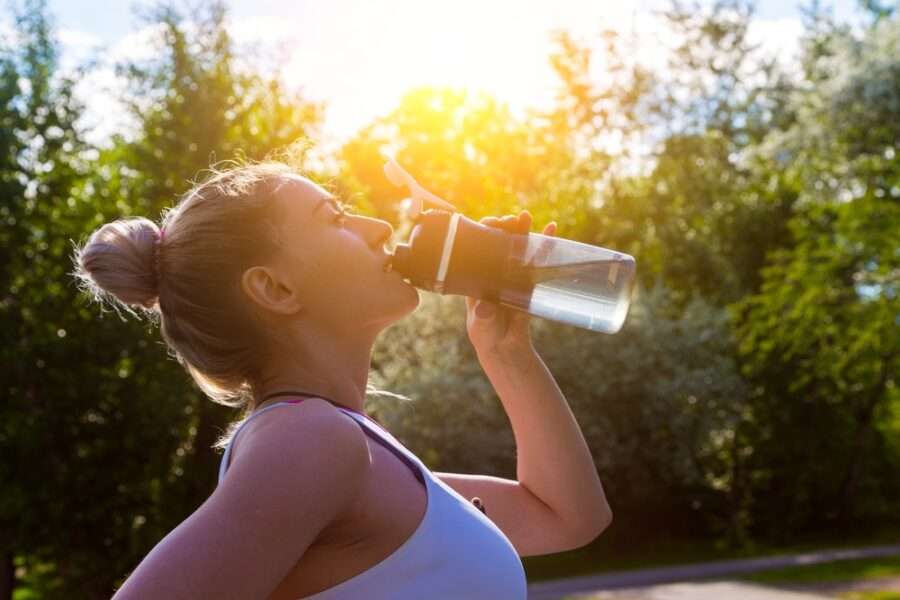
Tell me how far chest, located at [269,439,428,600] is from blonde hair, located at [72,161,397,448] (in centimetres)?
30

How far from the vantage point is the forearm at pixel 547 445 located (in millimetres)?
2209

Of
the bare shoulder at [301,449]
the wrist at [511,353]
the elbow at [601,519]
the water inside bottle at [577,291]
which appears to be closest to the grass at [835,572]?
the water inside bottle at [577,291]

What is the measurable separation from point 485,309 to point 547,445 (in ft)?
0.91

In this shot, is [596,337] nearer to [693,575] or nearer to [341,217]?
[693,575]

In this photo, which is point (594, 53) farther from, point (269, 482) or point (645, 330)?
point (269, 482)

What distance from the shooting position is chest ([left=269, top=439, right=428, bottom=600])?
58.6 inches

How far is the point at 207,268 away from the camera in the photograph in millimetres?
1756

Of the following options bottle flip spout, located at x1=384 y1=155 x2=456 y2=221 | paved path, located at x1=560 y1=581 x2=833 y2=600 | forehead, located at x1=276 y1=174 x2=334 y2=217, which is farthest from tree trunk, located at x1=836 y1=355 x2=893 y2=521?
forehead, located at x1=276 y1=174 x2=334 y2=217

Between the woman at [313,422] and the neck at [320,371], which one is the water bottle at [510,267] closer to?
the woman at [313,422]

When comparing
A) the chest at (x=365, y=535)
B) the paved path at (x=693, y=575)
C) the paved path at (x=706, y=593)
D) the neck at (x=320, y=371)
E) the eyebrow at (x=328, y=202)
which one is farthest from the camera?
the paved path at (x=693, y=575)

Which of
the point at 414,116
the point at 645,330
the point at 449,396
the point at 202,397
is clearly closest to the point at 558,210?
the point at 645,330

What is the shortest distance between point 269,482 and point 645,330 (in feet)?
74.1

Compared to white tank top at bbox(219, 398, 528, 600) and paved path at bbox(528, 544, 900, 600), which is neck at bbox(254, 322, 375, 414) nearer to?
white tank top at bbox(219, 398, 528, 600)

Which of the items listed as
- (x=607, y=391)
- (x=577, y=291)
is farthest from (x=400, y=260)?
(x=607, y=391)
